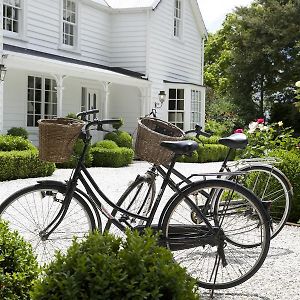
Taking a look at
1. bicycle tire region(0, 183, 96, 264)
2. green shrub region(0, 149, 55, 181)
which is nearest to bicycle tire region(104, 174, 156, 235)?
bicycle tire region(0, 183, 96, 264)

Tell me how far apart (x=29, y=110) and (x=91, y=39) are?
15.1 ft

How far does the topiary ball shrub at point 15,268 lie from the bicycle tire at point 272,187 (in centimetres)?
309

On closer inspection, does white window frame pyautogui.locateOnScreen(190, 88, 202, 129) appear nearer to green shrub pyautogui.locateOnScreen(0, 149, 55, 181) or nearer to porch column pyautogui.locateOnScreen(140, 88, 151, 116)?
porch column pyautogui.locateOnScreen(140, 88, 151, 116)

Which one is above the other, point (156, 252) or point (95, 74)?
point (95, 74)

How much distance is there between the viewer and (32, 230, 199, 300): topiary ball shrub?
2268 mm

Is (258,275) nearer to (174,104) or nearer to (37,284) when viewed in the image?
(37,284)

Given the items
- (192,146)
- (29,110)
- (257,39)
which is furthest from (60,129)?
(257,39)

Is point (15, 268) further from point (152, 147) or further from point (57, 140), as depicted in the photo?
point (152, 147)

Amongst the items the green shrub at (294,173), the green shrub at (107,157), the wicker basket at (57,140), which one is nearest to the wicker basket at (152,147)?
the wicker basket at (57,140)

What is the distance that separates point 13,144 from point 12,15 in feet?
18.4

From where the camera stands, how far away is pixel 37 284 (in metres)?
2.41

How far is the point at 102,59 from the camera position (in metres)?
22.0

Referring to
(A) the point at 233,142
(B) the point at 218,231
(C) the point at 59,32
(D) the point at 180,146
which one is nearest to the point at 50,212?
(D) the point at 180,146

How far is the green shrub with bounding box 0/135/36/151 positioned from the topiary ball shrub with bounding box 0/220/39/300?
33.8 feet
